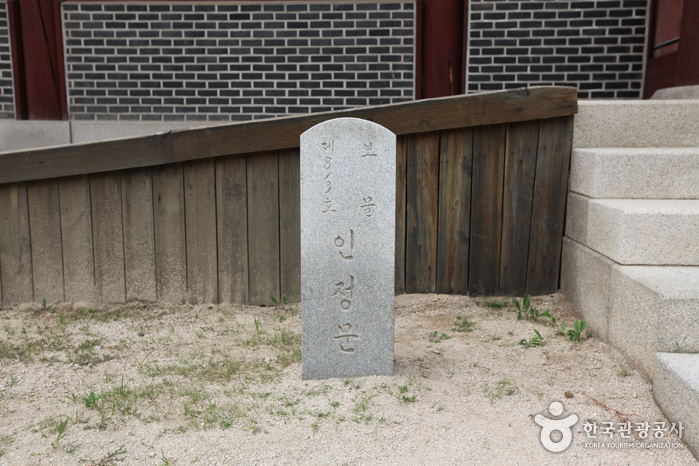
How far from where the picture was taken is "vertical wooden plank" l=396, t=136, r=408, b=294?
153 inches

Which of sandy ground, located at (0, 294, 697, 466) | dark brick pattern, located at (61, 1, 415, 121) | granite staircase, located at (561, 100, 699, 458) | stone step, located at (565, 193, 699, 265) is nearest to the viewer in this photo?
sandy ground, located at (0, 294, 697, 466)

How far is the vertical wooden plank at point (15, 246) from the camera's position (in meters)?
4.03

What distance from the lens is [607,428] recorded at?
7.83ft

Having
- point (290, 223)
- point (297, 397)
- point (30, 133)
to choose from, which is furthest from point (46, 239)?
point (297, 397)

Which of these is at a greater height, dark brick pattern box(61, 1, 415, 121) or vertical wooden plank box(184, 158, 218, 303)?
dark brick pattern box(61, 1, 415, 121)

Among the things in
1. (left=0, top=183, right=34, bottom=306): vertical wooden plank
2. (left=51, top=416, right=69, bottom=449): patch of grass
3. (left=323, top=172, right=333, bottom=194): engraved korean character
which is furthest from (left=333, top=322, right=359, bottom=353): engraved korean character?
(left=0, top=183, right=34, bottom=306): vertical wooden plank

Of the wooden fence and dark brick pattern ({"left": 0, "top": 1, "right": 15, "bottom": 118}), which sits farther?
dark brick pattern ({"left": 0, "top": 1, "right": 15, "bottom": 118})

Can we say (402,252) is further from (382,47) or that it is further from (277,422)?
(382,47)

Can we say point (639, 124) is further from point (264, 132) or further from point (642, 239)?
point (264, 132)

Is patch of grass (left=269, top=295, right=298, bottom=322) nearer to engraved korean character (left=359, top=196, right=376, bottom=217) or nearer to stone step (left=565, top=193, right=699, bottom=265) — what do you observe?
engraved korean character (left=359, top=196, right=376, bottom=217)

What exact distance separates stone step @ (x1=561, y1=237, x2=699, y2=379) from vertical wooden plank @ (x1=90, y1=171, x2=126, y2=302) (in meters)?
3.07

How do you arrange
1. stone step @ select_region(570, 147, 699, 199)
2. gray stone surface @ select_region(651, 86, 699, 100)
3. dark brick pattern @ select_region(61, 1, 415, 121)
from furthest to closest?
dark brick pattern @ select_region(61, 1, 415, 121)
gray stone surface @ select_region(651, 86, 699, 100)
stone step @ select_region(570, 147, 699, 199)

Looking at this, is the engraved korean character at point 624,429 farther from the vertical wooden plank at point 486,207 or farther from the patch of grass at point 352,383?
the vertical wooden plank at point 486,207

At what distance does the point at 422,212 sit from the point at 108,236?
2.19 metres
